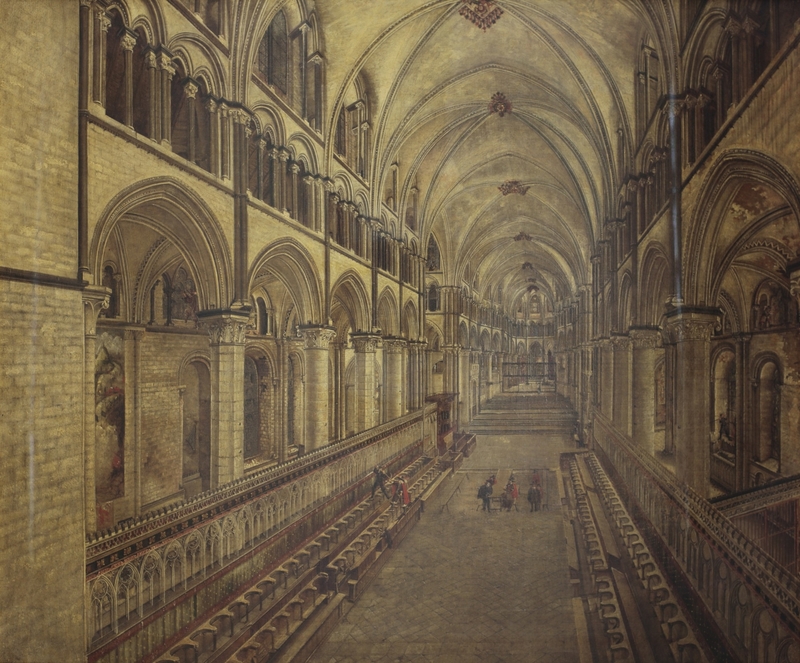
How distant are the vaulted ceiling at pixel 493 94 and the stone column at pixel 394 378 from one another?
221 inches

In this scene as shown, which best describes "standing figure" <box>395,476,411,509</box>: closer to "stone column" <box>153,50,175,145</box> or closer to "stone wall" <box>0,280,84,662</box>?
"stone wall" <box>0,280,84,662</box>

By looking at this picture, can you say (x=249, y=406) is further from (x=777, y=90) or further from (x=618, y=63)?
(x=777, y=90)

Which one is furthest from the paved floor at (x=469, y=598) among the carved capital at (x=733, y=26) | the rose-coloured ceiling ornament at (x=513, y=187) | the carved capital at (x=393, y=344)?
the rose-coloured ceiling ornament at (x=513, y=187)

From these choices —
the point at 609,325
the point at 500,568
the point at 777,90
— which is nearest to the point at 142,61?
the point at 777,90

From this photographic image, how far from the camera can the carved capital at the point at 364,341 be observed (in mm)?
18641

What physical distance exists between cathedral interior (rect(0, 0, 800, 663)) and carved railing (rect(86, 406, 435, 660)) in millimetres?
55

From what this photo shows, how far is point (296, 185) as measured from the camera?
44.5ft

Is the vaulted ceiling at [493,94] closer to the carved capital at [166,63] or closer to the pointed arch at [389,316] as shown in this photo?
the pointed arch at [389,316]

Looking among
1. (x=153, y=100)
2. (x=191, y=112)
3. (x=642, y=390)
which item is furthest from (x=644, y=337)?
(x=153, y=100)

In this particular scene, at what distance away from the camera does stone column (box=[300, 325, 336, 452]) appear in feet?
47.5

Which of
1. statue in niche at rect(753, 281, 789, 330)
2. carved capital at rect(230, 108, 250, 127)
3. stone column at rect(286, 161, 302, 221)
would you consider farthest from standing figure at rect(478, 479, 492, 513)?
carved capital at rect(230, 108, 250, 127)

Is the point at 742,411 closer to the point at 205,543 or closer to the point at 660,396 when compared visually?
the point at 660,396

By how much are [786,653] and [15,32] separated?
10.1 meters

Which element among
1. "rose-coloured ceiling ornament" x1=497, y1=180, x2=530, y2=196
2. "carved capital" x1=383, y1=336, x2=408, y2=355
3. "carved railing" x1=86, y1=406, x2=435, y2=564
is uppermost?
"rose-coloured ceiling ornament" x1=497, y1=180, x2=530, y2=196
